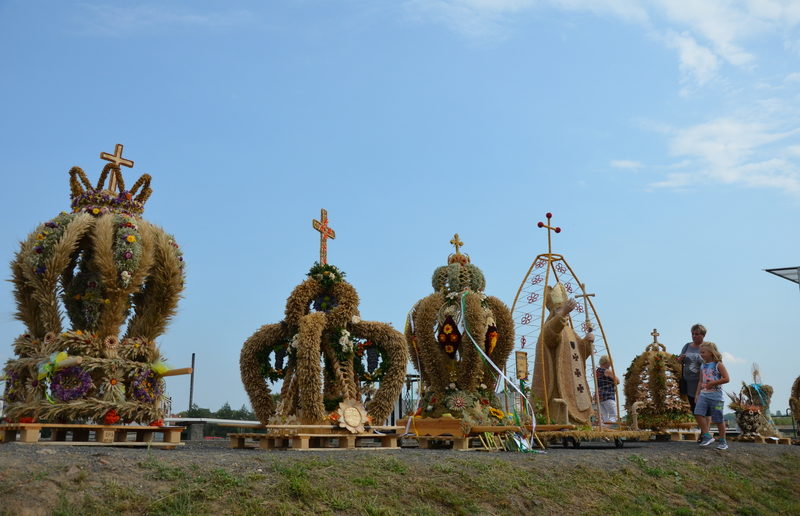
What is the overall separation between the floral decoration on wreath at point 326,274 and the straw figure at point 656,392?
795 centimetres

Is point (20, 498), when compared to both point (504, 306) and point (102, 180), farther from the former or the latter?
point (504, 306)

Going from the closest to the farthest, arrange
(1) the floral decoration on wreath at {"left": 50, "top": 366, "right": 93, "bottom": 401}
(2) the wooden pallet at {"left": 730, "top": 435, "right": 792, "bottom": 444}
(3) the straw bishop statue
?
(1) the floral decoration on wreath at {"left": 50, "top": 366, "right": 93, "bottom": 401} < (3) the straw bishop statue < (2) the wooden pallet at {"left": 730, "top": 435, "right": 792, "bottom": 444}

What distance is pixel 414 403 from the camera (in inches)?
552

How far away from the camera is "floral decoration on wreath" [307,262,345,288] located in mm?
11258

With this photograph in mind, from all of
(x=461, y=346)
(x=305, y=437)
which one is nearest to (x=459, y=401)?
(x=461, y=346)

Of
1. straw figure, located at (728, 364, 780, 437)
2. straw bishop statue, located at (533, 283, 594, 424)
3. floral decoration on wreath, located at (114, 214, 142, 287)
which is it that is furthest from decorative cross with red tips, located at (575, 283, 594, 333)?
floral decoration on wreath, located at (114, 214, 142, 287)

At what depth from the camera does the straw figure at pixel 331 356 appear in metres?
10.8

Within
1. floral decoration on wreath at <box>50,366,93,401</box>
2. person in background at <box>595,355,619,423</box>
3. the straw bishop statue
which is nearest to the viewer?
floral decoration on wreath at <box>50,366,93,401</box>

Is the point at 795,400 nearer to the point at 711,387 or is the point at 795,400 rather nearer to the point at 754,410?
the point at 754,410

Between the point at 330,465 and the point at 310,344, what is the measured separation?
12.5ft

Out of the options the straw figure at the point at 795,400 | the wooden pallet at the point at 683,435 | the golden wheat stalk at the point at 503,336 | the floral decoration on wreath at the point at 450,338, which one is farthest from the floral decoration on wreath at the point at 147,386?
the straw figure at the point at 795,400

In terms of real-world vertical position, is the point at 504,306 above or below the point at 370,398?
above

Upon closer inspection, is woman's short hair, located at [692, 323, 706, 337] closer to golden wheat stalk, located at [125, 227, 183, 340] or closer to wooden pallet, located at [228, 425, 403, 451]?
wooden pallet, located at [228, 425, 403, 451]

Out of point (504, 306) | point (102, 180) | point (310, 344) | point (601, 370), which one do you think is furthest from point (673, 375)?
point (102, 180)
